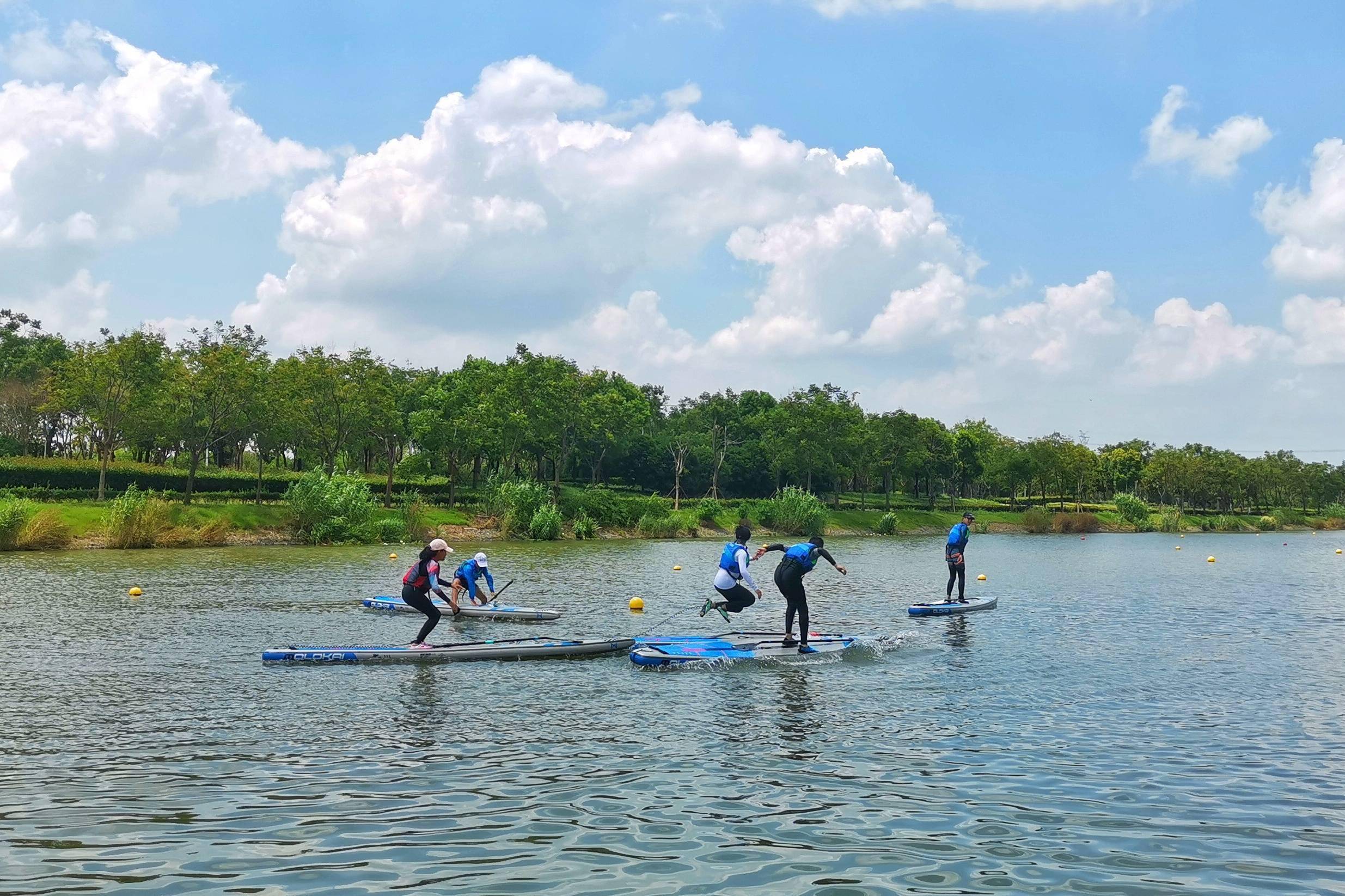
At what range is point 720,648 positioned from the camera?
20219mm

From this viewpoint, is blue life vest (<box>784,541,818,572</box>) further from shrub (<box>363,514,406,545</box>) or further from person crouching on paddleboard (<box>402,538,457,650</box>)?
shrub (<box>363,514,406,545</box>)

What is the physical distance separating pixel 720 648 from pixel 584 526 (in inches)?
2085

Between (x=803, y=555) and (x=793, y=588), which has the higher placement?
(x=803, y=555)

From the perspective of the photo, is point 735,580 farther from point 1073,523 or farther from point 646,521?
point 1073,523

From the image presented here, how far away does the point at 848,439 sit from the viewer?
100 metres

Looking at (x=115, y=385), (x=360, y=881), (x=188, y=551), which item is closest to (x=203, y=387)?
(x=115, y=385)

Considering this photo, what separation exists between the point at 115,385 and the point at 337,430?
736 inches

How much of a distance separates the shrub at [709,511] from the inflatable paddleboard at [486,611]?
53.8 m

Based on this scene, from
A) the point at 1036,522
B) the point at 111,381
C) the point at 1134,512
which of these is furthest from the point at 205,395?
the point at 1134,512

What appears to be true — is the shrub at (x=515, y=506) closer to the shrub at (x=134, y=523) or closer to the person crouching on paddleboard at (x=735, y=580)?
the shrub at (x=134, y=523)

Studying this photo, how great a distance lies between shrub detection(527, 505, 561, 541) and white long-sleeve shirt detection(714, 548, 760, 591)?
4703 centimetres

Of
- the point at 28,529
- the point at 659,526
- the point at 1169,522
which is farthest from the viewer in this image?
the point at 1169,522

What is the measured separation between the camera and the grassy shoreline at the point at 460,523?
2119 inches

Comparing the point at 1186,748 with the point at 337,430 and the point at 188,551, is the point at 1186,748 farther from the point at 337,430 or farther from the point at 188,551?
the point at 337,430
